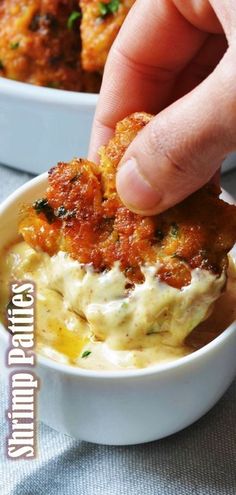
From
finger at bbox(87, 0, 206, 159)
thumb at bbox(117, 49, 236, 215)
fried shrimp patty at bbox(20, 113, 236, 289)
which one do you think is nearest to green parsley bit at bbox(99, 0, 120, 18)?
finger at bbox(87, 0, 206, 159)

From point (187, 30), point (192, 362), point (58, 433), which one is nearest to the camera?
point (192, 362)

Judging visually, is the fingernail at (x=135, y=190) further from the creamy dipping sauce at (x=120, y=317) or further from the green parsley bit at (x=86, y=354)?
the green parsley bit at (x=86, y=354)

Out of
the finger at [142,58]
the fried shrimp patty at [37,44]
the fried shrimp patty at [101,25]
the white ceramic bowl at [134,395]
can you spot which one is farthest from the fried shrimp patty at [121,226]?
the fried shrimp patty at [37,44]

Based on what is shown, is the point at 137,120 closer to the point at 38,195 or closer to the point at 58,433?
the point at 38,195

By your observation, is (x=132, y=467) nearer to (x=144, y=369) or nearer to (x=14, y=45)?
(x=144, y=369)

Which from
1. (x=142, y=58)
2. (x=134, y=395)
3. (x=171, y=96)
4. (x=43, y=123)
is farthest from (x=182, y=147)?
(x=43, y=123)

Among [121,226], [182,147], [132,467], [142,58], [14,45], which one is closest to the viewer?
[182,147]

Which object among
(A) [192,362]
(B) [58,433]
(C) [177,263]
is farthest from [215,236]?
(B) [58,433]
